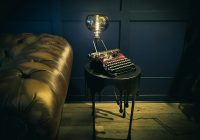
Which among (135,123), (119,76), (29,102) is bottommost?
(135,123)

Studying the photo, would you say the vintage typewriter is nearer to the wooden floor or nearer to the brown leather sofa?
the brown leather sofa

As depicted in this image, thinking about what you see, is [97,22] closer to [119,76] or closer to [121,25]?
[121,25]

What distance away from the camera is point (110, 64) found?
212cm

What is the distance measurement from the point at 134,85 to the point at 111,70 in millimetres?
272

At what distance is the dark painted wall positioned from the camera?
2746 millimetres

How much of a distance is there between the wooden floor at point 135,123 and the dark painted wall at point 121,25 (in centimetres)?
43

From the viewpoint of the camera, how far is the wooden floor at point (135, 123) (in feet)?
8.19

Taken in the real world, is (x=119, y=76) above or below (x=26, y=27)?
below

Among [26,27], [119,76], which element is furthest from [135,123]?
[26,27]

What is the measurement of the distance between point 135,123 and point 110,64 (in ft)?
3.36

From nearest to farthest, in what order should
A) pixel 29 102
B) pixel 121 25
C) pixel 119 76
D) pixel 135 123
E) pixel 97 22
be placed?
pixel 29 102, pixel 119 76, pixel 97 22, pixel 135 123, pixel 121 25

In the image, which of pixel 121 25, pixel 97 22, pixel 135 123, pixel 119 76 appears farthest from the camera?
pixel 121 25

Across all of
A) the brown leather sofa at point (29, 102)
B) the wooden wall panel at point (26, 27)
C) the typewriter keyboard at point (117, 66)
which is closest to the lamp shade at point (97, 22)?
the typewriter keyboard at point (117, 66)

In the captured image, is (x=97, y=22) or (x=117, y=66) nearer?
(x=117, y=66)
